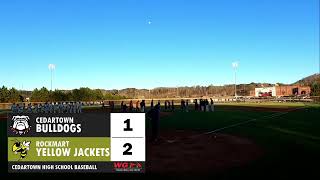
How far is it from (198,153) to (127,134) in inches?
208

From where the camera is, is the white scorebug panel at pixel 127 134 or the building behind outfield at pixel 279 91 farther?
the building behind outfield at pixel 279 91

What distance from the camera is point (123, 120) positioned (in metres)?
8.79

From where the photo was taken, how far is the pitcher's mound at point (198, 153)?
10945 mm

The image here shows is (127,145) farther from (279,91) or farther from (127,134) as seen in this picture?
(279,91)

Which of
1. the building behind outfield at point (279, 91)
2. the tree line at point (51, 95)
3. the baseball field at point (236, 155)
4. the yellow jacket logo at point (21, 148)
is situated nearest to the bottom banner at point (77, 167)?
the yellow jacket logo at point (21, 148)

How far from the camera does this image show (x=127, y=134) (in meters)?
8.84

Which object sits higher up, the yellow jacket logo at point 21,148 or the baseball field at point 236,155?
the yellow jacket logo at point 21,148

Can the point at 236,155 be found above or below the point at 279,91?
below

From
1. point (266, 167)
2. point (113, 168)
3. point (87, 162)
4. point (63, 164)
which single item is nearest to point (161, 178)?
point (113, 168)

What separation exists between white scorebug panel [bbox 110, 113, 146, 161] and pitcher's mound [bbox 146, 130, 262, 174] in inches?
77.0

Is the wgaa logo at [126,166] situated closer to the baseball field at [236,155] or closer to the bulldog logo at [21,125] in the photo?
the baseball field at [236,155]

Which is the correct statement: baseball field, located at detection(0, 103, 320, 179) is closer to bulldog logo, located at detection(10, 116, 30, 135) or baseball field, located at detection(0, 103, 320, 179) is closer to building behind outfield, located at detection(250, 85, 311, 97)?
bulldog logo, located at detection(10, 116, 30, 135)
